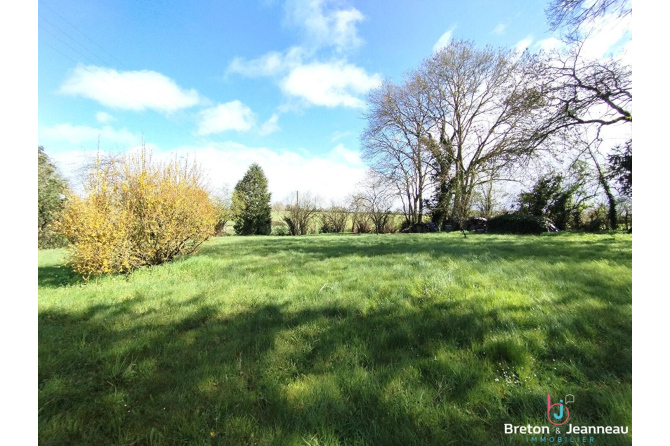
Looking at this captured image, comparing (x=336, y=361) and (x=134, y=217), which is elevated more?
(x=134, y=217)

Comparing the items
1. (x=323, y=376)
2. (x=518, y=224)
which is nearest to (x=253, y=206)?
(x=518, y=224)

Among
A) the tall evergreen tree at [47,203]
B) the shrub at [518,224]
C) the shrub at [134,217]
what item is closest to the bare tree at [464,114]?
the shrub at [518,224]

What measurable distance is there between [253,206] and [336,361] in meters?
27.8

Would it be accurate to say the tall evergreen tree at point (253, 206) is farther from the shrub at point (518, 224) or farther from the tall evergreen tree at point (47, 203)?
the shrub at point (518, 224)

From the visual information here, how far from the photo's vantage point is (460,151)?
20016mm

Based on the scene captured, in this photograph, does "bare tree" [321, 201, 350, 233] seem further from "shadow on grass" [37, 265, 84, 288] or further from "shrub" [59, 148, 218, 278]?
"shadow on grass" [37, 265, 84, 288]

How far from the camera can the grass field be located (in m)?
1.43

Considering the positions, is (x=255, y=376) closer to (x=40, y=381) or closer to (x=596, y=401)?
(x=40, y=381)

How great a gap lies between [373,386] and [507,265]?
4.54 m

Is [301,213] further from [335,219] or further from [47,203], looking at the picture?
[47,203]

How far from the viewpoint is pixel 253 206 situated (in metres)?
27.8

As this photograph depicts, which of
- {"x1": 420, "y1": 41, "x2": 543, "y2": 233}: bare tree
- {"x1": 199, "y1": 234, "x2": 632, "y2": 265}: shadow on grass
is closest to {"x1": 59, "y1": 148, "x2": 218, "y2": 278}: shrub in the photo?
{"x1": 199, "y1": 234, "x2": 632, "y2": 265}: shadow on grass

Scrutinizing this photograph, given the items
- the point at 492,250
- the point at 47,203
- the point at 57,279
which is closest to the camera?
the point at 57,279
